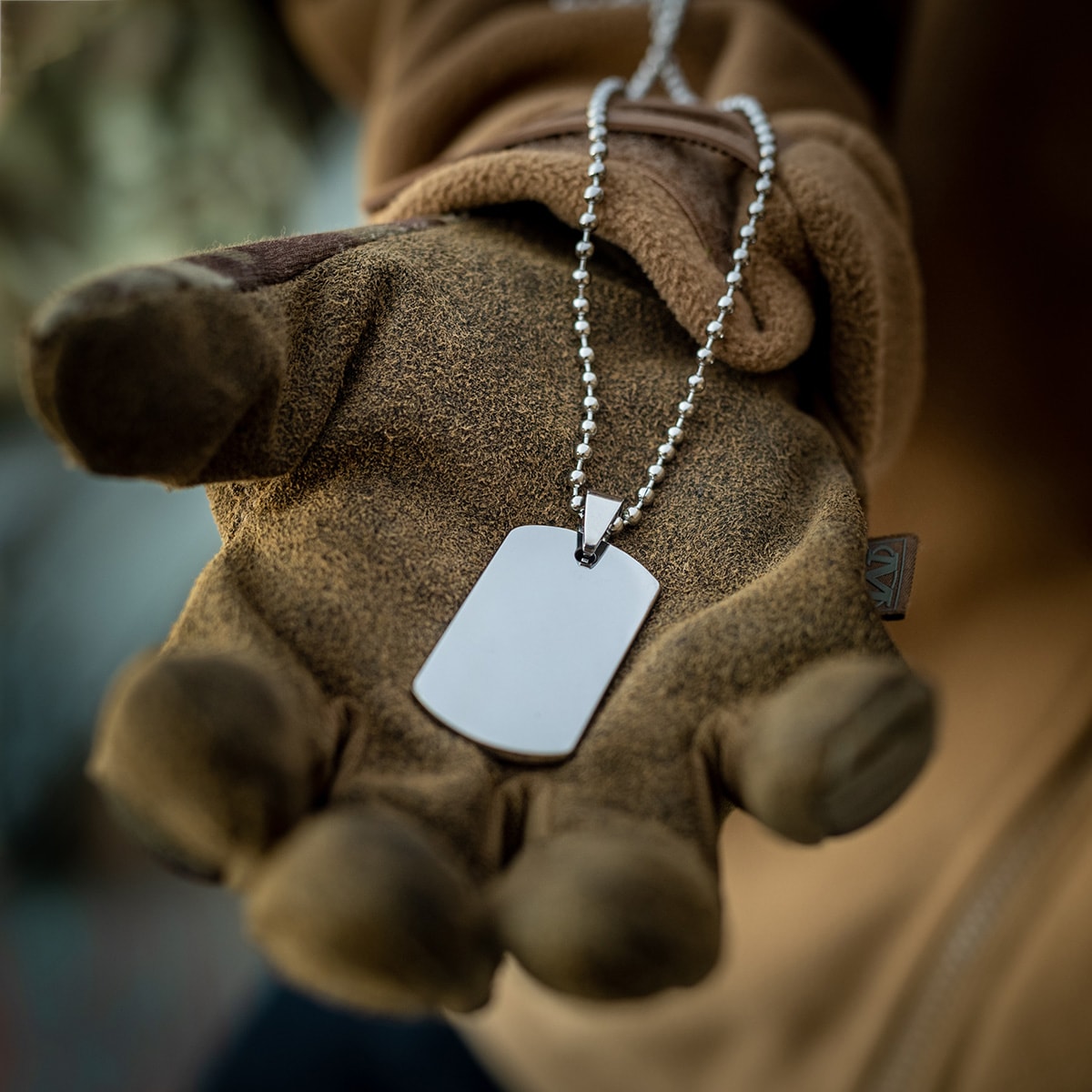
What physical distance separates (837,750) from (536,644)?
117mm

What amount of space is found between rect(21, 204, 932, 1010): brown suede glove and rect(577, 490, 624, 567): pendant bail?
0.01 m

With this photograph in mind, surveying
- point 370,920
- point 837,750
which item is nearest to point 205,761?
point 370,920

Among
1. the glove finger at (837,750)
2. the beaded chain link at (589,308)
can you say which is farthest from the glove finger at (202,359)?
the glove finger at (837,750)

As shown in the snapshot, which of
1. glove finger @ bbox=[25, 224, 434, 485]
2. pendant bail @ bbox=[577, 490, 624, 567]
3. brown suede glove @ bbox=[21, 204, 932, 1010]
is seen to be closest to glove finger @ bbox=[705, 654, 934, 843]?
brown suede glove @ bbox=[21, 204, 932, 1010]

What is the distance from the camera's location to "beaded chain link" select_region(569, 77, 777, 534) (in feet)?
1.31

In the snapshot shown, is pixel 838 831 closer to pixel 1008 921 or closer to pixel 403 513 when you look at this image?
pixel 403 513

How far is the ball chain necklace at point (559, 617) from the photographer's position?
0.33m

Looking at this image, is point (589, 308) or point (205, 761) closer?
point (205, 761)

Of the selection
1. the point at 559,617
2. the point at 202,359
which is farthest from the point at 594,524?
the point at 202,359

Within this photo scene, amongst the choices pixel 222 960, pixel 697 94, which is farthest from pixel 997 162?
pixel 222 960

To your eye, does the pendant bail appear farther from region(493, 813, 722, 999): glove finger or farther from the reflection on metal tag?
region(493, 813, 722, 999): glove finger

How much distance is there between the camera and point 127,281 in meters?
0.29

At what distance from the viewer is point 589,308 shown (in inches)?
17.4

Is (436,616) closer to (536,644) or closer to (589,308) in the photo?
(536,644)
